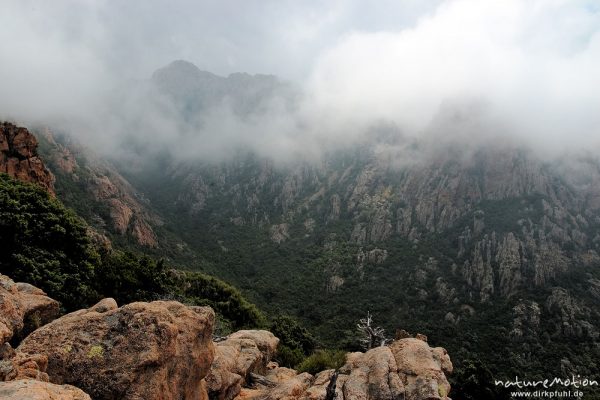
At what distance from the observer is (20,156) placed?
69750 millimetres

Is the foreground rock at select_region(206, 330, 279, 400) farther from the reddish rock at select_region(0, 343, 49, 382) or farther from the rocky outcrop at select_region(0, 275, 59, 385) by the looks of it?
the reddish rock at select_region(0, 343, 49, 382)

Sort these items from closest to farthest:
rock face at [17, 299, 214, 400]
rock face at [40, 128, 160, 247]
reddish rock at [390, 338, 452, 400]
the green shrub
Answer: rock face at [17, 299, 214, 400], reddish rock at [390, 338, 452, 400], the green shrub, rock face at [40, 128, 160, 247]

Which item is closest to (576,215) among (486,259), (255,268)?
(486,259)

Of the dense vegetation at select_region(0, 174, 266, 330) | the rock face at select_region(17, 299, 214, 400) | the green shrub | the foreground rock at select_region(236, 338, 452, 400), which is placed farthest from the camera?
the dense vegetation at select_region(0, 174, 266, 330)

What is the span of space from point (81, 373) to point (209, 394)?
8.68 m

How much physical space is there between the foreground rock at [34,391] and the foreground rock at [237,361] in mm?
11555

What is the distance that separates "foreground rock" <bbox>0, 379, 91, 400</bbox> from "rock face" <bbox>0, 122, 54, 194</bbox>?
6651cm

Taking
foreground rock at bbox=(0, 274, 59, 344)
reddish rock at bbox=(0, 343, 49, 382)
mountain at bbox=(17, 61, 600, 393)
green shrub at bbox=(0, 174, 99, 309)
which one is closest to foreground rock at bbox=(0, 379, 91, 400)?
reddish rock at bbox=(0, 343, 49, 382)

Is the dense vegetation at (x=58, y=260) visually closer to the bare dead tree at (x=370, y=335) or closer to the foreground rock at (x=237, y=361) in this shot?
the foreground rock at (x=237, y=361)

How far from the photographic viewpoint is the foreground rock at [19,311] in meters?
15.7

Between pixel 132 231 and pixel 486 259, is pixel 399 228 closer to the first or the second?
pixel 486 259

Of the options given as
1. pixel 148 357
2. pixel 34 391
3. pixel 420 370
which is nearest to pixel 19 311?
pixel 148 357

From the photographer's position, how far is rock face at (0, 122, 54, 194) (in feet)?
221

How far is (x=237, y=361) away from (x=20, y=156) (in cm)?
6252
